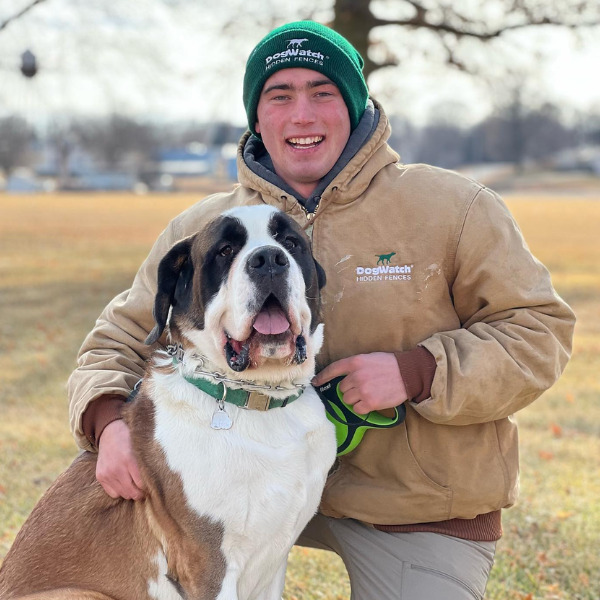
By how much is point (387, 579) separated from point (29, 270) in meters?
15.4

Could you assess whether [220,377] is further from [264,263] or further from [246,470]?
[264,263]

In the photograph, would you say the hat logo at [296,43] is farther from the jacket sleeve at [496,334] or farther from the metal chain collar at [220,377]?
the metal chain collar at [220,377]

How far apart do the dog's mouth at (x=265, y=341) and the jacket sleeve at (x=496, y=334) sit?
0.62 m

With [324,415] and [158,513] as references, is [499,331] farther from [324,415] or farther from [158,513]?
[158,513]

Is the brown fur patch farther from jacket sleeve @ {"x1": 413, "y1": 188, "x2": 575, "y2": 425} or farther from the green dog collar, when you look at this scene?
jacket sleeve @ {"x1": 413, "y1": 188, "x2": 575, "y2": 425}

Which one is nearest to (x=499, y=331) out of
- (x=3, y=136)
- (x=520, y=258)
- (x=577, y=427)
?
(x=520, y=258)

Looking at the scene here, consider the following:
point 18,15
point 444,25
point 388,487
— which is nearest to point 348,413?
point 388,487

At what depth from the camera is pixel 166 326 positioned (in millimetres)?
3191

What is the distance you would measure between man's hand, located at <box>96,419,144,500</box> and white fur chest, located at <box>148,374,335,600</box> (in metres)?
0.15

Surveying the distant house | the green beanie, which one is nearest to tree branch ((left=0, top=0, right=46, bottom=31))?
the green beanie

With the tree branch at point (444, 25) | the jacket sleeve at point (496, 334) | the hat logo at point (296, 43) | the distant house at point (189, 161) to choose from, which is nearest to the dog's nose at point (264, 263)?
the jacket sleeve at point (496, 334)

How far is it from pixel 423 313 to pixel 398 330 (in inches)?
4.8

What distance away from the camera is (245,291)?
2.72 meters

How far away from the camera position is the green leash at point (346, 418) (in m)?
3.16
